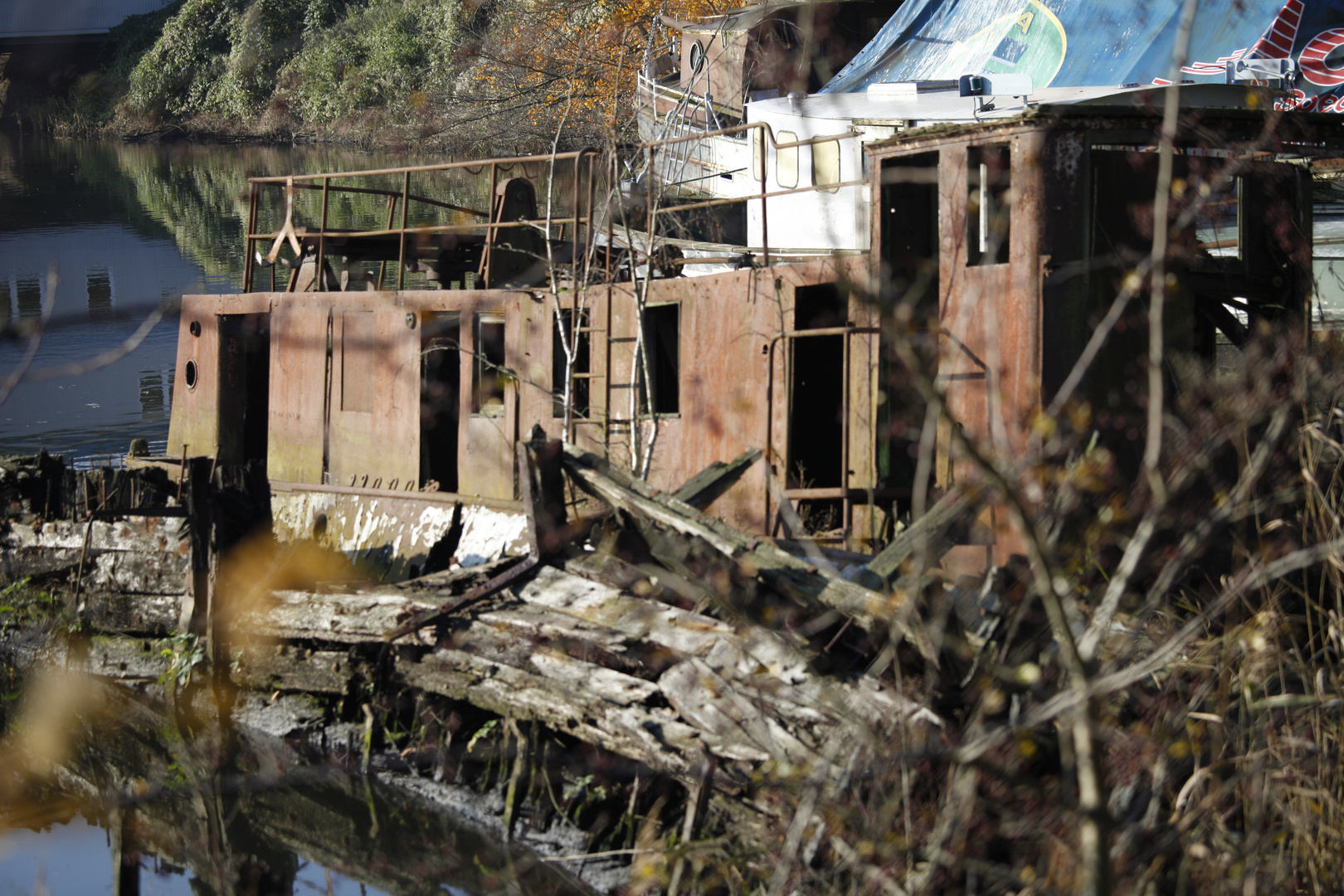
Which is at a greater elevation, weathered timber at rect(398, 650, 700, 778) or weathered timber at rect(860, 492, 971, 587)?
weathered timber at rect(860, 492, 971, 587)

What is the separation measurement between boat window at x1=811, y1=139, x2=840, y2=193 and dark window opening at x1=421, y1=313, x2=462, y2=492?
18.6 ft

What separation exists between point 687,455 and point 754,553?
353 centimetres

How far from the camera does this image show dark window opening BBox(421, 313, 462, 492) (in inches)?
469

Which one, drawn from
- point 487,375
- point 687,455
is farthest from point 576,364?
point 687,455

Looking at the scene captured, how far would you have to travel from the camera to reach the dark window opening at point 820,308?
938cm

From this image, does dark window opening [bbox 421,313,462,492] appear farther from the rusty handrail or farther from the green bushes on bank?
the green bushes on bank

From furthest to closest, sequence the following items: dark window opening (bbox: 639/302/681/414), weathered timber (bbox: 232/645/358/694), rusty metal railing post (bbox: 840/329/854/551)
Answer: dark window opening (bbox: 639/302/681/414), weathered timber (bbox: 232/645/358/694), rusty metal railing post (bbox: 840/329/854/551)

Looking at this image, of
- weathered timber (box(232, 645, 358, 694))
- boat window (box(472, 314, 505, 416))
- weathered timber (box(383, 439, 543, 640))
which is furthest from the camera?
boat window (box(472, 314, 505, 416))

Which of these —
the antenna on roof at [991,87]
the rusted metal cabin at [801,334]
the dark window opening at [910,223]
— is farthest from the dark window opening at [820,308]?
the antenna on roof at [991,87]

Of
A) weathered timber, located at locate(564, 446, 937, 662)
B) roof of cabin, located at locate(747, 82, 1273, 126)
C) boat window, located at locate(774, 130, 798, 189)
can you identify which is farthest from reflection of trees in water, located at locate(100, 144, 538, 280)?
weathered timber, located at locate(564, 446, 937, 662)

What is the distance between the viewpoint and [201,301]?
13.7 m

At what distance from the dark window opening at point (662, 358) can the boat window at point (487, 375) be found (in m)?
1.63

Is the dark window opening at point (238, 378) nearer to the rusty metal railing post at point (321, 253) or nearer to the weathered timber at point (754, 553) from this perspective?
the rusty metal railing post at point (321, 253)

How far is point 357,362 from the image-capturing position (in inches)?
→ 491
